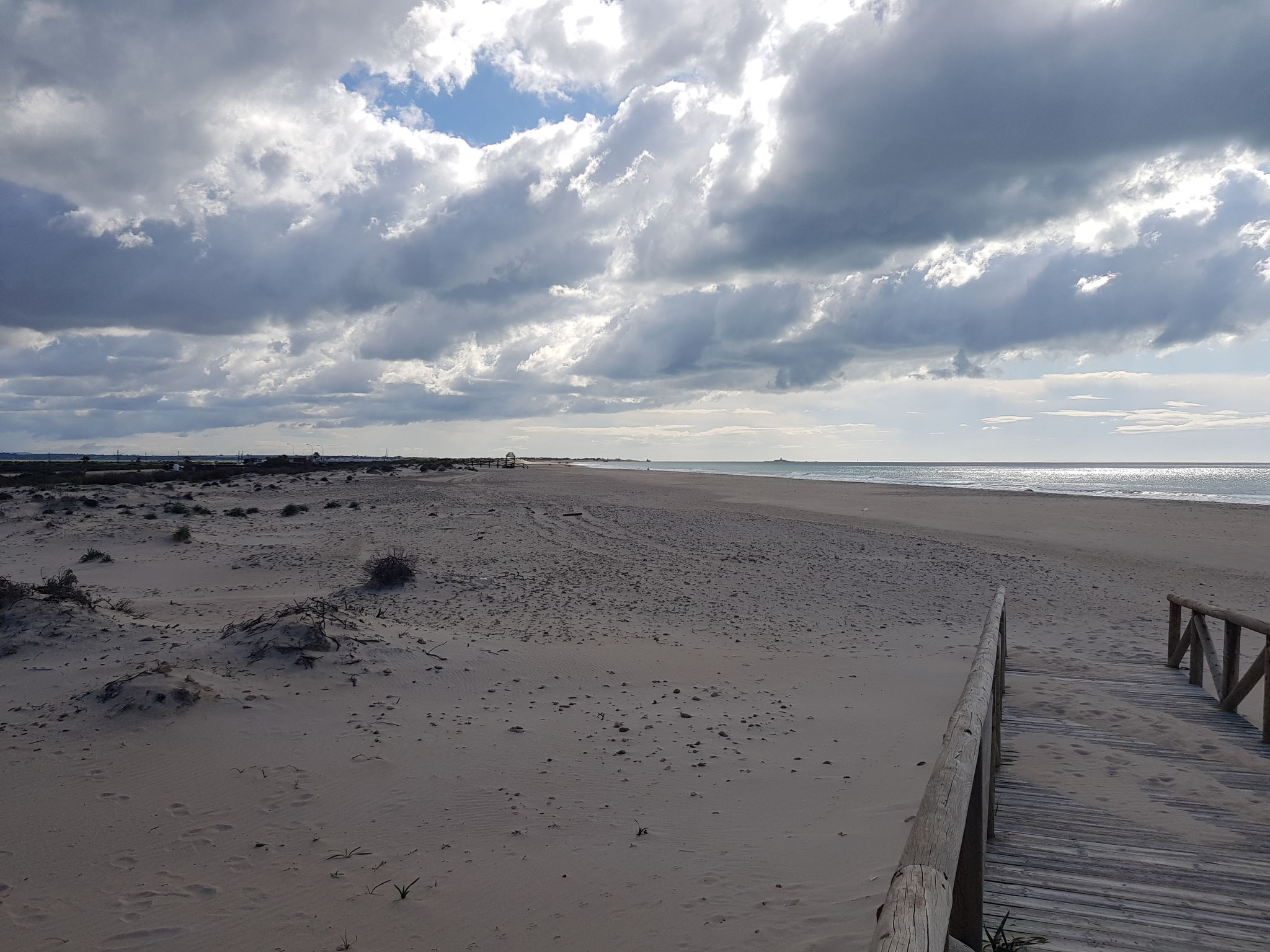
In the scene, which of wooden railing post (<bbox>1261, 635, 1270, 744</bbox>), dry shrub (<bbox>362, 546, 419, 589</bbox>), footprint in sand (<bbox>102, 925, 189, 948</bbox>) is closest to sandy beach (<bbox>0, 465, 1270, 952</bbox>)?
footprint in sand (<bbox>102, 925, 189, 948</bbox>)

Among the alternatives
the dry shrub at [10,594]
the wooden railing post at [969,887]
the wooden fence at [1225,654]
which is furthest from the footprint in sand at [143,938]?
the wooden fence at [1225,654]

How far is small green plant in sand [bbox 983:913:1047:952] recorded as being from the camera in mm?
3492

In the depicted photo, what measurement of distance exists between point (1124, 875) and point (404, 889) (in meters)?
4.41

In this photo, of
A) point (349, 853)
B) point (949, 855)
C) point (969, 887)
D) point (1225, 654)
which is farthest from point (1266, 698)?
point (349, 853)

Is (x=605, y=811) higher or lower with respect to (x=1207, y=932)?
lower

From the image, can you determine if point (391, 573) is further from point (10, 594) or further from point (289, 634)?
point (10, 594)

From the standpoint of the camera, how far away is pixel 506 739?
6949 millimetres

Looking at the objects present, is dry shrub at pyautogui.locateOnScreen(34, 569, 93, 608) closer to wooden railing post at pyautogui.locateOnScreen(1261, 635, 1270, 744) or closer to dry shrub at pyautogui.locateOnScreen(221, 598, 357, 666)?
dry shrub at pyautogui.locateOnScreen(221, 598, 357, 666)

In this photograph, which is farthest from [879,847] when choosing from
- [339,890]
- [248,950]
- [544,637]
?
[544,637]

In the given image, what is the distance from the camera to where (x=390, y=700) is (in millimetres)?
7809

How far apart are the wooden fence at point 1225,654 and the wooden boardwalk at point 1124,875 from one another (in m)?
1.34

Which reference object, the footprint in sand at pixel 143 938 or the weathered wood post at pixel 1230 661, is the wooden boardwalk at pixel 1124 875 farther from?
the footprint in sand at pixel 143 938

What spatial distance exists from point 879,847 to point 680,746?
2.24 meters

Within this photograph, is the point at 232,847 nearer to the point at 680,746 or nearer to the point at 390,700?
the point at 390,700
